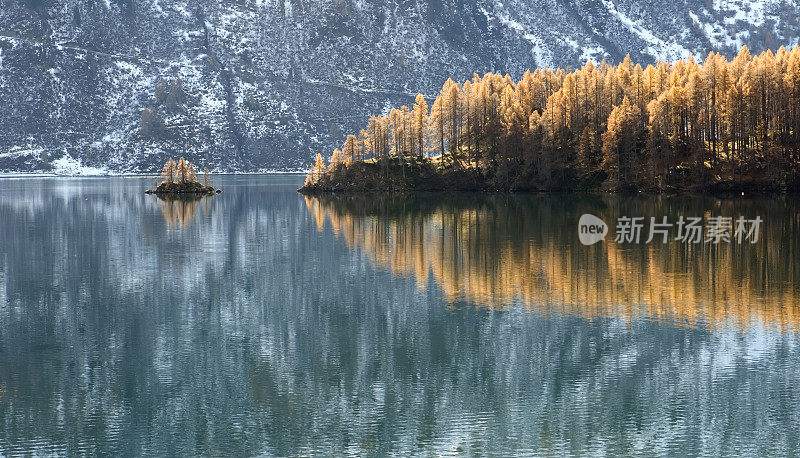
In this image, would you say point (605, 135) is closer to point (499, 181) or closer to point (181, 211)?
point (499, 181)

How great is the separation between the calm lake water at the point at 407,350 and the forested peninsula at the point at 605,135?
7867cm

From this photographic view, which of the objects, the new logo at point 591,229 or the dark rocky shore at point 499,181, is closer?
the new logo at point 591,229

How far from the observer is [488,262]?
59438 mm

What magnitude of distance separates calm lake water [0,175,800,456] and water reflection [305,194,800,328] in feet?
0.94

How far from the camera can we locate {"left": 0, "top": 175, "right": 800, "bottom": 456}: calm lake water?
2516 centimetres

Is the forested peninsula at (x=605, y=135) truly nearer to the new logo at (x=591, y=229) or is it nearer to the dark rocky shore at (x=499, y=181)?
the dark rocky shore at (x=499, y=181)

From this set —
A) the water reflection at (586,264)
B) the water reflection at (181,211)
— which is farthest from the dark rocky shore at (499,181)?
the water reflection at (181,211)

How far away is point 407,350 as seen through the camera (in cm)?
3456

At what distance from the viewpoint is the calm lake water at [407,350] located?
990 inches

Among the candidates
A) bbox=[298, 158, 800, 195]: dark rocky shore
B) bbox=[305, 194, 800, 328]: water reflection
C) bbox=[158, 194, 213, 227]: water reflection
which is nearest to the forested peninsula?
bbox=[298, 158, 800, 195]: dark rocky shore

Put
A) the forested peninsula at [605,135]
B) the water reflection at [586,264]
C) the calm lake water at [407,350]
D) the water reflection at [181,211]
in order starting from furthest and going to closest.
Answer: the forested peninsula at [605,135] < the water reflection at [181,211] < the water reflection at [586,264] < the calm lake water at [407,350]

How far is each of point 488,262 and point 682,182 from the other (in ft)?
317

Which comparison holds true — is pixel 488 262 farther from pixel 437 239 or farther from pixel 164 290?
pixel 164 290

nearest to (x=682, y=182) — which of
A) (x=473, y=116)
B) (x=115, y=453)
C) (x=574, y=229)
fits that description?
(x=473, y=116)
